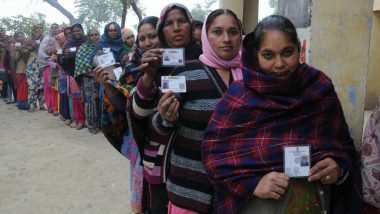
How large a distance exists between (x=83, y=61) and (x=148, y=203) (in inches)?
178

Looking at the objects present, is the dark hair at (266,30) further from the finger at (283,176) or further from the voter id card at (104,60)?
the voter id card at (104,60)

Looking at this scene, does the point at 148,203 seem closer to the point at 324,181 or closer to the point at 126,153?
the point at 126,153

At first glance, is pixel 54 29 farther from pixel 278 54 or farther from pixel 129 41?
pixel 278 54

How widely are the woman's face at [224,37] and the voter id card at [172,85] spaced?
26 centimetres

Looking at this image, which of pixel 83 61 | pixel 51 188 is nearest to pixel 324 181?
pixel 51 188

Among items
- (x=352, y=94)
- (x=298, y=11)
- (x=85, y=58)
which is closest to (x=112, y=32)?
(x=85, y=58)

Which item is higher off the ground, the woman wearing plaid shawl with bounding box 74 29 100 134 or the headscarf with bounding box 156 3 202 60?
the headscarf with bounding box 156 3 202 60

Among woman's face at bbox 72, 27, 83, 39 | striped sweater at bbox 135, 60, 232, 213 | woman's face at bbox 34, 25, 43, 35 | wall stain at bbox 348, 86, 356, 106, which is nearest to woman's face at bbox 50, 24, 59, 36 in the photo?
woman's face at bbox 34, 25, 43, 35

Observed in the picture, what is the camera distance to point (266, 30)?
1689mm

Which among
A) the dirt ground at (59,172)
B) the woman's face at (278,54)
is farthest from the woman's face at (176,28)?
the dirt ground at (59,172)

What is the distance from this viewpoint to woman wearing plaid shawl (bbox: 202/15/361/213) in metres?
1.63

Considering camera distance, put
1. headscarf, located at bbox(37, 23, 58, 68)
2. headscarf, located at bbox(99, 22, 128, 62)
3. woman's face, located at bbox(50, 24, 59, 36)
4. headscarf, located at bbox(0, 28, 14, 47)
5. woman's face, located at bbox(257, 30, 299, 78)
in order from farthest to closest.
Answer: headscarf, located at bbox(0, 28, 14, 47) → woman's face, located at bbox(50, 24, 59, 36) → headscarf, located at bbox(37, 23, 58, 68) → headscarf, located at bbox(99, 22, 128, 62) → woman's face, located at bbox(257, 30, 299, 78)

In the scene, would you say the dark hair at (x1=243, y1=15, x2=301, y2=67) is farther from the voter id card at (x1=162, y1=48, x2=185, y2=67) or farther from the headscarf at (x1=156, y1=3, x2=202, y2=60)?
the headscarf at (x1=156, y1=3, x2=202, y2=60)

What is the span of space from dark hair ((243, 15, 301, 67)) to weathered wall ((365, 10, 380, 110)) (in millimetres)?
8548
